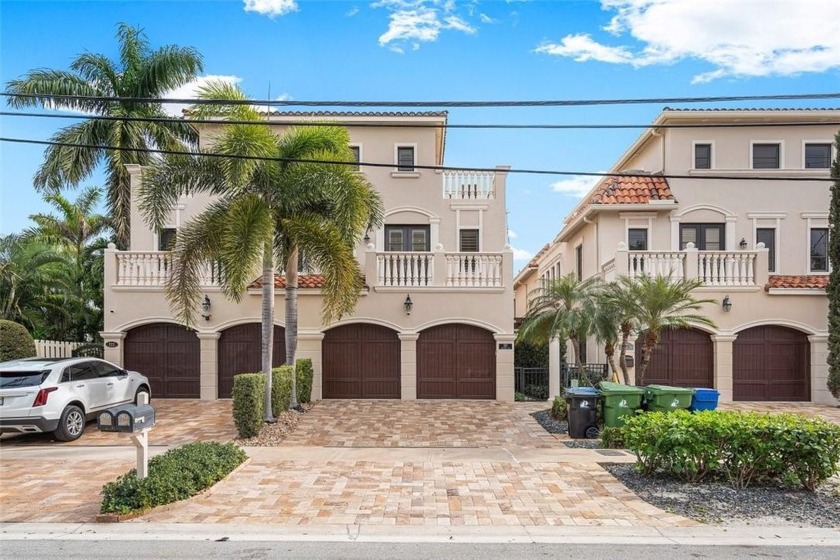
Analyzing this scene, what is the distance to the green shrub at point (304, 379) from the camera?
15.4 m

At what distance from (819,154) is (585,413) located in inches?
547

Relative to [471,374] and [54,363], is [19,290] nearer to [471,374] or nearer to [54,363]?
[54,363]

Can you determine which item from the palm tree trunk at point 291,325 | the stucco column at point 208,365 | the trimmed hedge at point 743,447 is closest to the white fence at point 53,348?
the stucco column at point 208,365

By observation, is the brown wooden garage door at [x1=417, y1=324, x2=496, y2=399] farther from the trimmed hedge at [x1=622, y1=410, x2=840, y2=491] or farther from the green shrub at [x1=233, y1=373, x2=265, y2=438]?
the trimmed hedge at [x1=622, y1=410, x2=840, y2=491]

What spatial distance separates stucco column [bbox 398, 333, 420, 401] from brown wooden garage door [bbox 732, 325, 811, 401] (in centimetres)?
925

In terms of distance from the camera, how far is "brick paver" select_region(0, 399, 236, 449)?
38.1 feet

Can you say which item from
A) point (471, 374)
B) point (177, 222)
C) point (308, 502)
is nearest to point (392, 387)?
point (471, 374)

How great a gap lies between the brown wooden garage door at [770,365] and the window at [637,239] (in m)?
4.04

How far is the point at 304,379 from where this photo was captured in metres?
15.8

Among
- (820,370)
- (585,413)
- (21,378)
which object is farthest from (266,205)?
(820,370)

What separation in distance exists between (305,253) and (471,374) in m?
6.99

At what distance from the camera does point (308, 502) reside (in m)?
7.53

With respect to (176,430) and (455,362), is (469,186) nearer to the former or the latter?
(455,362)

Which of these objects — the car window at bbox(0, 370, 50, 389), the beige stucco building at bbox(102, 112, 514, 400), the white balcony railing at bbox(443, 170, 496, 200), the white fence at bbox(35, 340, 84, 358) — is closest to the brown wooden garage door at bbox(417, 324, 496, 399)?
the beige stucco building at bbox(102, 112, 514, 400)
